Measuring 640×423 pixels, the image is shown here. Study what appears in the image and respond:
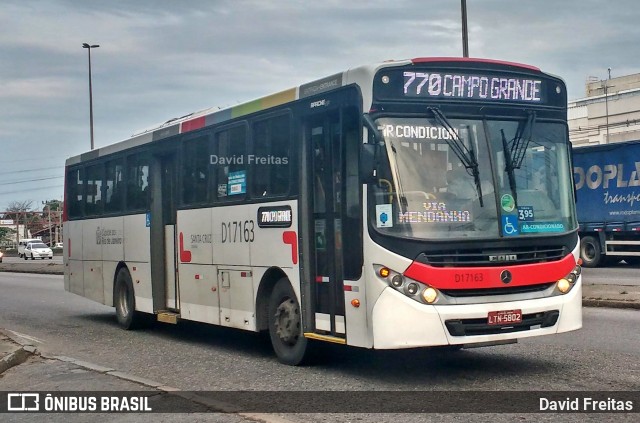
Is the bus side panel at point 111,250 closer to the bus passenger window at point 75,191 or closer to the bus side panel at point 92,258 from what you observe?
the bus side panel at point 92,258

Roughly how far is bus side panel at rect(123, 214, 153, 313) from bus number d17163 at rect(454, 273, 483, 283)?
7.40m

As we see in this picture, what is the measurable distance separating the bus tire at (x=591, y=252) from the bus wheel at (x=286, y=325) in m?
18.0

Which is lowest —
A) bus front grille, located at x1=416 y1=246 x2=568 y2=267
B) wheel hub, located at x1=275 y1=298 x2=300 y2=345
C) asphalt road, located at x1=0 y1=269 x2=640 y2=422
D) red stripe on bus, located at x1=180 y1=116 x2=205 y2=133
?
asphalt road, located at x1=0 y1=269 x2=640 y2=422

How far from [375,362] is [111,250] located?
25.0 ft

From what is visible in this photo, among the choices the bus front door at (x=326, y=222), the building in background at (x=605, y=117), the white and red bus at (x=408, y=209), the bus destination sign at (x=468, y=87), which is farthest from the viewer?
the building in background at (x=605, y=117)

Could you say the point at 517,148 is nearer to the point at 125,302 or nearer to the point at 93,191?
the point at 125,302

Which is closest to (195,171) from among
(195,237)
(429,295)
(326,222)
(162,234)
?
(195,237)

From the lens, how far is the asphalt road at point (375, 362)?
9094 mm

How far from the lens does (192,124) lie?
13.6 m

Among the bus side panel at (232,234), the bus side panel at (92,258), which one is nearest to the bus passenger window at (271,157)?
the bus side panel at (232,234)

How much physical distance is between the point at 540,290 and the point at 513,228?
0.74 meters

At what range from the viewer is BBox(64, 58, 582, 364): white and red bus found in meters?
8.97

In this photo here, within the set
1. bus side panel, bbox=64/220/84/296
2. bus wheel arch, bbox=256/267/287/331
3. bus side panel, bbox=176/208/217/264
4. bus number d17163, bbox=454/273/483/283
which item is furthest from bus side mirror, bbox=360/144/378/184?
bus side panel, bbox=64/220/84/296

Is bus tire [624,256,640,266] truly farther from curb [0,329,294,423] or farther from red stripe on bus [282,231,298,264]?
curb [0,329,294,423]
